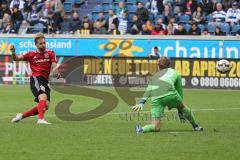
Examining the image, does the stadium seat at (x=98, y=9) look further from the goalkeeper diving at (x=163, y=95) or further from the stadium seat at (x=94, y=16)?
the goalkeeper diving at (x=163, y=95)

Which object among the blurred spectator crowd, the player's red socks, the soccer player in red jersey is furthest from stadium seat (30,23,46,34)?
the player's red socks

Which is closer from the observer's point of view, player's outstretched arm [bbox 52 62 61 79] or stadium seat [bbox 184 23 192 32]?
A: player's outstretched arm [bbox 52 62 61 79]

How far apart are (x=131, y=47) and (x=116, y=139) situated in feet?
63.7

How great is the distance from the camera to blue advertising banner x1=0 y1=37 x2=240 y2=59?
31345 mm

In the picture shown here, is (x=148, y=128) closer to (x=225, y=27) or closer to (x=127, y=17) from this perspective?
(x=225, y=27)

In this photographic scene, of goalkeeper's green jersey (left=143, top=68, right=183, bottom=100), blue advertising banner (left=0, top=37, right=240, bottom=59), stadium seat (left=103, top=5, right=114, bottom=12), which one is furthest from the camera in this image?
stadium seat (left=103, top=5, right=114, bottom=12)

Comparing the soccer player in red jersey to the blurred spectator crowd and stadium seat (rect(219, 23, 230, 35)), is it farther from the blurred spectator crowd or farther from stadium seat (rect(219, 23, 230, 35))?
stadium seat (rect(219, 23, 230, 35))

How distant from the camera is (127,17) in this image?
34531 millimetres

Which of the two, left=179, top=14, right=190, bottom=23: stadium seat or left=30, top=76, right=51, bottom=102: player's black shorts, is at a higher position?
left=179, top=14, right=190, bottom=23: stadium seat

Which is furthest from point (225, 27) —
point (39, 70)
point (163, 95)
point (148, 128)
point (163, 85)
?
point (148, 128)

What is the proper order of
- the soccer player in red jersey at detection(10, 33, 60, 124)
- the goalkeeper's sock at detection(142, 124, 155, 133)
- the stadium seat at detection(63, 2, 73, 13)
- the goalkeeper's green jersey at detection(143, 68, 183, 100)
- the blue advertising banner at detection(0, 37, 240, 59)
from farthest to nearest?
the stadium seat at detection(63, 2, 73, 13) < the blue advertising banner at detection(0, 37, 240, 59) < the soccer player in red jersey at detection(10, 33, 60, 124) < the goalkeeper's green jersey at detection(143, 68, 183, 100) < the goalkeeper's sock at detection(142, 124, 155, 133)

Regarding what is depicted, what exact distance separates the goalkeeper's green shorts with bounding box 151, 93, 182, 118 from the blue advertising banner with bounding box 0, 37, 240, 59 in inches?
677

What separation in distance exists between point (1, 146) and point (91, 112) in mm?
7740

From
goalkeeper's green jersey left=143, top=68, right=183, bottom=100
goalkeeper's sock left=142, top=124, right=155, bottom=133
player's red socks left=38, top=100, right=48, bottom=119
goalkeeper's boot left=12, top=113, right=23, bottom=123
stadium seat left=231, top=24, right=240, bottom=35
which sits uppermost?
stadium seat left=231, top=24, right=240, bottom=35
